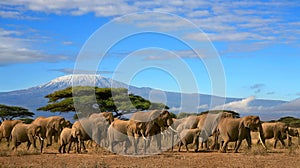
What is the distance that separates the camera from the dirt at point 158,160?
19.3 m

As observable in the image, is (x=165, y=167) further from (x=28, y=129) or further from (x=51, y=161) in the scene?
(x=28, y=129)

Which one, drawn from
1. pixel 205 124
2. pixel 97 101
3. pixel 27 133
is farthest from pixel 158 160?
pixel 97 101

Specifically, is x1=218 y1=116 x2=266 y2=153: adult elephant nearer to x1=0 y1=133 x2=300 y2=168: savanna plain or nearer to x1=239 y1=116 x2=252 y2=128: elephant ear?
x1=239 y1=116 x2=252 y2=128: elephant ear

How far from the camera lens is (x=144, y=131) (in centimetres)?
2620

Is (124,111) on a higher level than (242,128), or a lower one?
higher

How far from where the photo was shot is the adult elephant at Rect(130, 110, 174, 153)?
1029 inches

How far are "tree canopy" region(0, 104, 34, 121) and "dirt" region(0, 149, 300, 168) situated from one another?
134 feet

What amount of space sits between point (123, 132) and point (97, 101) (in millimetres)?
31336

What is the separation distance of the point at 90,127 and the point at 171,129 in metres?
4.12

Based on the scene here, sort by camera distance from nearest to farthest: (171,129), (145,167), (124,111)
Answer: (145,167) → (171,129) → (124,111)

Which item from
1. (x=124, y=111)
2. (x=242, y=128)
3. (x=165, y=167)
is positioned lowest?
(x=165, y=167)

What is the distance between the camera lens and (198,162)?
20.1m

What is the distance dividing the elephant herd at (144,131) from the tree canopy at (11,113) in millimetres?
36469

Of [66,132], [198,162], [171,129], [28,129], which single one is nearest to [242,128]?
[171,129]
